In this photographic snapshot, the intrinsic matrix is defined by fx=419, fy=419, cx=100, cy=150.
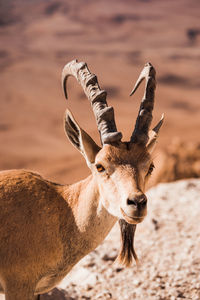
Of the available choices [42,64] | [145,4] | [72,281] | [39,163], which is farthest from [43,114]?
[145,4]

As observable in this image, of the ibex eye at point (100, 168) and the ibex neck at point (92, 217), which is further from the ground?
the ibex eye at point (100, 168)

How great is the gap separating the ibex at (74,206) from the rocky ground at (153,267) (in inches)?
33.6

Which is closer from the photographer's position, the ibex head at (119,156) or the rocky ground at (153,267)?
the ibex head at (119,156)

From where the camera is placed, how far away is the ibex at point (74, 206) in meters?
5.16

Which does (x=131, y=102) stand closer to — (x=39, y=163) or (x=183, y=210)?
(x=39, y=163)

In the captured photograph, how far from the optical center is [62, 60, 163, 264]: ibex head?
4.79 meters

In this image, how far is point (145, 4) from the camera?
93.9 metres

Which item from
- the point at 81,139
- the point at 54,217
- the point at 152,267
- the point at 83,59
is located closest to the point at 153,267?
the point at 152,267

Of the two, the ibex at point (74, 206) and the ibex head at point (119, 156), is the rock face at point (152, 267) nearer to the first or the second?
the ibex at point (74, 206)

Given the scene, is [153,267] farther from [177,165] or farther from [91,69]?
[91,69]

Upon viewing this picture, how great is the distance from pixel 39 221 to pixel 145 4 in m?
95.1

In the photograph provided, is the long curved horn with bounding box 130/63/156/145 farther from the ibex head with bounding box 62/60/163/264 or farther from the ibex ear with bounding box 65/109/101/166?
the ibex ear with bounding box 65/109/101/166

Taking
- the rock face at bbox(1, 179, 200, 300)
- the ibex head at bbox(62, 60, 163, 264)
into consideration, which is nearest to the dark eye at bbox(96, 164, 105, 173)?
the ibex head at bbox(62, 60, 163, 264)

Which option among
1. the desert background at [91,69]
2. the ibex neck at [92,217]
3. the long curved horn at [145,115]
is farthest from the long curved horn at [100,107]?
the desert background at [91,69]
